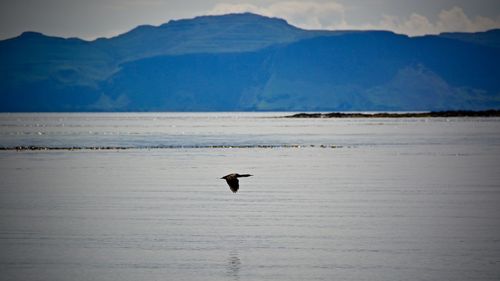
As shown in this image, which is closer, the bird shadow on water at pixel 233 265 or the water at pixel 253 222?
the bird shadow on water at pixel 233 265

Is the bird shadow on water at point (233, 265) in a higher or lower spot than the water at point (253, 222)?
lower

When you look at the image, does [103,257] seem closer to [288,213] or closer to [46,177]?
[288,213]

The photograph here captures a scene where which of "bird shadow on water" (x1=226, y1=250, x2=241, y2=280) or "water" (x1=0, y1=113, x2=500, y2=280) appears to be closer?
"bird shadow on water" (x1=226, y1=250, x2=241, y2=280)

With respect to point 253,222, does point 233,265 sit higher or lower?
lower

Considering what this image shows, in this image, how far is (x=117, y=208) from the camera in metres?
27.4

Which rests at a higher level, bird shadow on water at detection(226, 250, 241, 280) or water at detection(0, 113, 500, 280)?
water at detection(0, 113, 500, 280)

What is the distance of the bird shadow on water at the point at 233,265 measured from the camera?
686 inches

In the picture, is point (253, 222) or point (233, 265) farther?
point (253, 222)

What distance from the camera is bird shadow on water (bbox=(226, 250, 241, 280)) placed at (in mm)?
17422

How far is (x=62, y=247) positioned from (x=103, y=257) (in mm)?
1719

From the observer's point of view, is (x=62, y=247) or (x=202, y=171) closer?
(x=62, y=247)

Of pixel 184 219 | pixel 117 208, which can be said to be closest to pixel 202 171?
pixel 117 208

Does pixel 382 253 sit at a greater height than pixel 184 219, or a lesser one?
lesser

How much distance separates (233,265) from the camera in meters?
18.3
